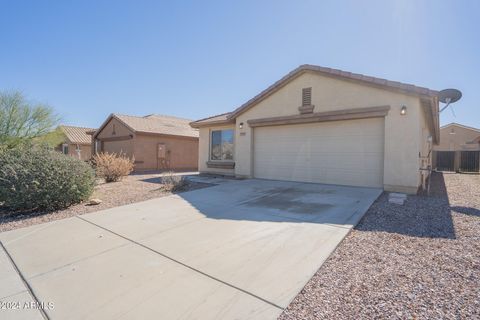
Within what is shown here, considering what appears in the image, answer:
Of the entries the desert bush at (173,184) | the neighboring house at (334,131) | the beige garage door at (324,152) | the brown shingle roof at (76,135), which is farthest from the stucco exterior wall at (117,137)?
the beige garage door at (324,152)

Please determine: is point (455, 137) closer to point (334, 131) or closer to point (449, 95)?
point (449, 95)

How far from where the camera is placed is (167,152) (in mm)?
20047

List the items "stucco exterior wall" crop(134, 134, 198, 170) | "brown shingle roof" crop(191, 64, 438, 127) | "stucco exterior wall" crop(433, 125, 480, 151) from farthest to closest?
"stucco exterior wall" crop(433, 125, 480, 151) → "stucco exterior wall" crop(134, 134, 198, 170) → "brown shingle roof" crop(191, 64, 438, 127)

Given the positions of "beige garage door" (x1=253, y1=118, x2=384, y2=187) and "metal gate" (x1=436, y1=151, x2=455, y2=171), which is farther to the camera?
"metal gate" (x1=436, y1=151, x2=455, y2=171)

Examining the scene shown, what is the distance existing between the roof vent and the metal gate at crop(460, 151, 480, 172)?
18576mm

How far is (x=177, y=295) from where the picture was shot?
8.55ft

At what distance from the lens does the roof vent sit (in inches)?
380

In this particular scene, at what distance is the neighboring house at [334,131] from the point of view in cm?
775

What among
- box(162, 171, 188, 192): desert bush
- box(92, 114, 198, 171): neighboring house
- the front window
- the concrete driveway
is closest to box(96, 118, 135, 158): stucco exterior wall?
box(92, 114, 198, 171): neighboring house

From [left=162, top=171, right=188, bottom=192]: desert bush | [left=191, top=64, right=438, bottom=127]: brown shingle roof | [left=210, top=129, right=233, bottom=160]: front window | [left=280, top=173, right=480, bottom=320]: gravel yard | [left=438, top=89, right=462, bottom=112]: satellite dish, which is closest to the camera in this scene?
[left=280, top=173, right=480, bottom=320]: gravel yard

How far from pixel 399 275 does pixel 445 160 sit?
24427 millimetres

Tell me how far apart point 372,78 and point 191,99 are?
45.2ft

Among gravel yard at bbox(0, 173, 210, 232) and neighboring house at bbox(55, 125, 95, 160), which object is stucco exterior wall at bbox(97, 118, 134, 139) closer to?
neighboring house at bbox(55, 125, 95, 160)

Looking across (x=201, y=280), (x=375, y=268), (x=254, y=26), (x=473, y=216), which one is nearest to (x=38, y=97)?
(x=254, y=26)
